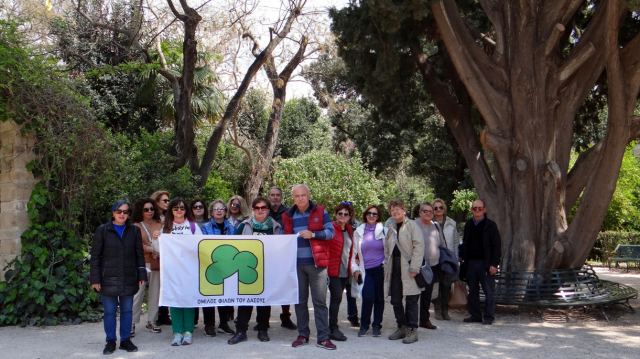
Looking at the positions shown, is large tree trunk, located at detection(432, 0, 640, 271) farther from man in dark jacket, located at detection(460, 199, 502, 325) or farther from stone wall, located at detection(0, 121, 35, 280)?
stone wall, located at detection(0, 121, 35, 280)

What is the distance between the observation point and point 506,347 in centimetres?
717

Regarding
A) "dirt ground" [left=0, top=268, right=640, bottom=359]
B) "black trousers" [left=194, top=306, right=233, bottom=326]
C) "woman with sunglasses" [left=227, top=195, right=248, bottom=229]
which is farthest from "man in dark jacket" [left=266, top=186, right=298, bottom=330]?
"black trousers" [left=194, top=306, right=233, bottom=326]

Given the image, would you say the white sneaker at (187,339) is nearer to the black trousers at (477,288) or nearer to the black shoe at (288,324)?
the black shoe at (288,324)

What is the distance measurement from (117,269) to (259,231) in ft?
5.79

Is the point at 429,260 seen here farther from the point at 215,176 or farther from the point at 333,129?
the point at 333,129

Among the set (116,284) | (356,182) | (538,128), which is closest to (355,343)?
(116,284)

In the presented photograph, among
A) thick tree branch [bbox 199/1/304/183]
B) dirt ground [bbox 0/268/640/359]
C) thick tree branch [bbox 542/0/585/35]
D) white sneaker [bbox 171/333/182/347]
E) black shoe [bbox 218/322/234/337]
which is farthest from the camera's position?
thick tree branch [bbox 199/1/304/183]

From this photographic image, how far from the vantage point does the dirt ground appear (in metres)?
6.75

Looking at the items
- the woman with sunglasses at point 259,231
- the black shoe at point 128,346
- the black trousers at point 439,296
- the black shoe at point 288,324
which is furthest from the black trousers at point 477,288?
the black shoe at point 128,346

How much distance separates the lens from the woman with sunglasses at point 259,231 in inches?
291

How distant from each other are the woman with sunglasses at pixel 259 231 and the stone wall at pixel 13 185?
364cm

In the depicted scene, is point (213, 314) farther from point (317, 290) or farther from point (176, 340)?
point (317, 290)

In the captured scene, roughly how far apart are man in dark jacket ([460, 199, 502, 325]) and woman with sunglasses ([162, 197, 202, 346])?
3.93 metres

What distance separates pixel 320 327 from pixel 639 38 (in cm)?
682
